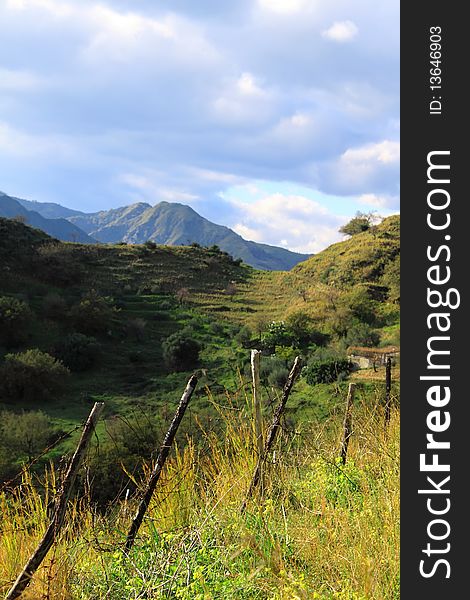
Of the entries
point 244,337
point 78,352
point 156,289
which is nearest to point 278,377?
point 78,352

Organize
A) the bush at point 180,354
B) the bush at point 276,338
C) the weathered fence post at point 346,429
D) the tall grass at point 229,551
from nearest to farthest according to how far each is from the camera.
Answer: the tall grass at point 229,551
the weathered fence post at point 346,429
the bush at point 180,354
the bush at point 276,338

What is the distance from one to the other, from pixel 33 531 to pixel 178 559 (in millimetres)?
1158

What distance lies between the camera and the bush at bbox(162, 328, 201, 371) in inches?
996

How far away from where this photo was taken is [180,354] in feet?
84.3

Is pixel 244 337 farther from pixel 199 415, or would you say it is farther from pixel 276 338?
pixel 199 415

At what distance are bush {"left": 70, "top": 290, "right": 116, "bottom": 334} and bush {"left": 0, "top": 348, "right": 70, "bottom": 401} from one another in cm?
788

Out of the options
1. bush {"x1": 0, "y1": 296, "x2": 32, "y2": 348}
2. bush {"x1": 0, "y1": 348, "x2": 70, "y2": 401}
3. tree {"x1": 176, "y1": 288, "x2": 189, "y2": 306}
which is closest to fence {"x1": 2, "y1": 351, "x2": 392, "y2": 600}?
bush {"x1": 0, "y1": 348, "x2": 70, "y2": 401}

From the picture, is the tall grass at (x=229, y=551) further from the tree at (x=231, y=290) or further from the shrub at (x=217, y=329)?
the tree at (x=231, y=290)

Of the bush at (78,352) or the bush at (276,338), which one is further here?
A: the bush at (276,338)

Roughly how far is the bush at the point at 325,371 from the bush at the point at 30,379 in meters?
9.99

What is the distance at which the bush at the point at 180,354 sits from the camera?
25.3 metres

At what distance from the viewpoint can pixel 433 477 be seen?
2.57m

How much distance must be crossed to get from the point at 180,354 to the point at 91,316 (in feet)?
23.0

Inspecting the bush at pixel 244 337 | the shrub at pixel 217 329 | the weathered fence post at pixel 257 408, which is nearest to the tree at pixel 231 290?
the shrub at pixel 217 329
